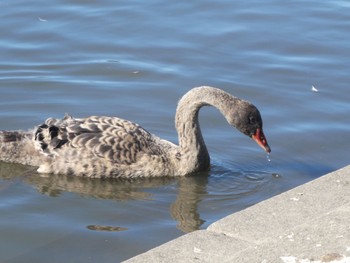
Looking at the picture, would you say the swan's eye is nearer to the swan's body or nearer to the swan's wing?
the swan's body

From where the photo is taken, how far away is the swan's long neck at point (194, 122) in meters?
8.25

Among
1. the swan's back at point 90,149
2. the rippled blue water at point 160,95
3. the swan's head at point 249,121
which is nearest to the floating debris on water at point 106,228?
the rippled blue water at point 160,95

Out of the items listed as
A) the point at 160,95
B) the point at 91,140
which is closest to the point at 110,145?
the point at 91,140

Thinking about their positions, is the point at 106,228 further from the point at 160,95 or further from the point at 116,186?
the point at 160,95

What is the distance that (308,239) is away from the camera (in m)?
5.69

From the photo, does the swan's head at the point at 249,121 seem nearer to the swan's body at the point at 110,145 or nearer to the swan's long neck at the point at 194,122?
the swan's body at the point at 110,145

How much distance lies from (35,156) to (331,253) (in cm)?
355

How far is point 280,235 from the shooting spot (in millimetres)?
5852

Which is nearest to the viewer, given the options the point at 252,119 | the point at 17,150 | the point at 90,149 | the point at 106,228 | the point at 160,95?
the point at 106,228

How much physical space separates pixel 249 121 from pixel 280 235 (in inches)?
93.8

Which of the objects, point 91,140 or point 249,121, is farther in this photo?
point 91,140

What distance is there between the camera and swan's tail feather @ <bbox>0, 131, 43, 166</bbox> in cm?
833

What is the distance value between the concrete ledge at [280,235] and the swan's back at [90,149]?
6.61 ft

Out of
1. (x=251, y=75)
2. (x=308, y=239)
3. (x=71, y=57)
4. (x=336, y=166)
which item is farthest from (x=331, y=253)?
(x=71, y=57)
